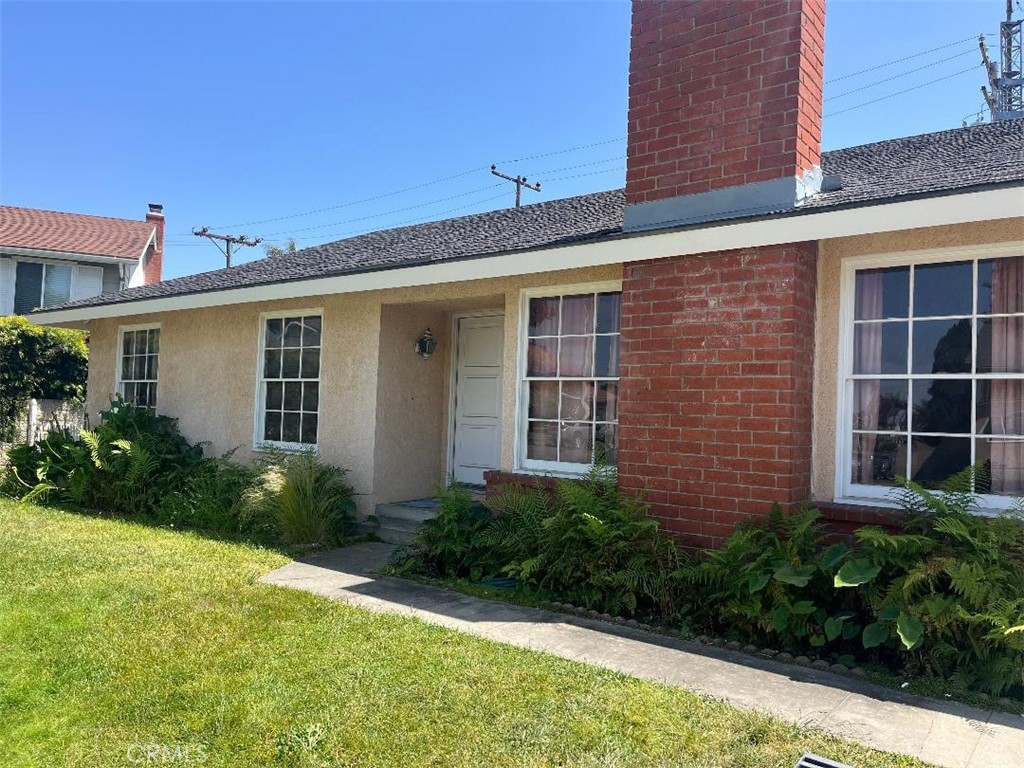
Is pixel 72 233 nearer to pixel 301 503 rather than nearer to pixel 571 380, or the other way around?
pixel 301 503

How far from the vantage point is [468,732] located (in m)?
3.41

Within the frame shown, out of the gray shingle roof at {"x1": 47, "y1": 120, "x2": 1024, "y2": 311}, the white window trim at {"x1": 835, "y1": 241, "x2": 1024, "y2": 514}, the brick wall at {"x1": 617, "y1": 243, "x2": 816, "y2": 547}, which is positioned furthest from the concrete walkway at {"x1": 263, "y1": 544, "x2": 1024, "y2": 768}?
the gray shingle roof at {"x1": 47, "y1": 120, "x2": 1024, "y2": 311}

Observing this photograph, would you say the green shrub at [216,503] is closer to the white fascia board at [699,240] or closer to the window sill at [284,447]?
the window sill at [284,447]

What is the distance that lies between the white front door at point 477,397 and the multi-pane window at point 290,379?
1.82 m

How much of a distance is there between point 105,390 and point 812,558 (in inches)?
472

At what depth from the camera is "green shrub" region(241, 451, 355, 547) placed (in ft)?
26.0

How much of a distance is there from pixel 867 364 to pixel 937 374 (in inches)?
18.4

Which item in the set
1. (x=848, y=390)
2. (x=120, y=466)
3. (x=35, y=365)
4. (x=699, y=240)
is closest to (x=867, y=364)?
(x=848, y=390)

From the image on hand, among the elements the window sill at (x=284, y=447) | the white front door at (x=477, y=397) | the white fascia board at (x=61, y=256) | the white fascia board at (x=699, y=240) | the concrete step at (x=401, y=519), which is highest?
the white fascia board at (x=61, y=256)

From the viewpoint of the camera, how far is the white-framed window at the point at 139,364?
1195 centimetres

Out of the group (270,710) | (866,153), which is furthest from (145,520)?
(866,153)

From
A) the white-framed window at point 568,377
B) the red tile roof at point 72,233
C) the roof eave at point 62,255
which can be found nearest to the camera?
the white-framed window at point 568,377

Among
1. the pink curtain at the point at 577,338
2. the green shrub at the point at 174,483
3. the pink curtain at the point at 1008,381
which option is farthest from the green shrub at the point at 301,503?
the pink curtain at the point at 1008,381

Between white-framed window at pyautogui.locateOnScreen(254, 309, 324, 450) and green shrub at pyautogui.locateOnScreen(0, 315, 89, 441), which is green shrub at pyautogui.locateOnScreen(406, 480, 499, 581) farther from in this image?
green shrub at pyautogui.locateOnScreen(0, 315, 89, 441)
